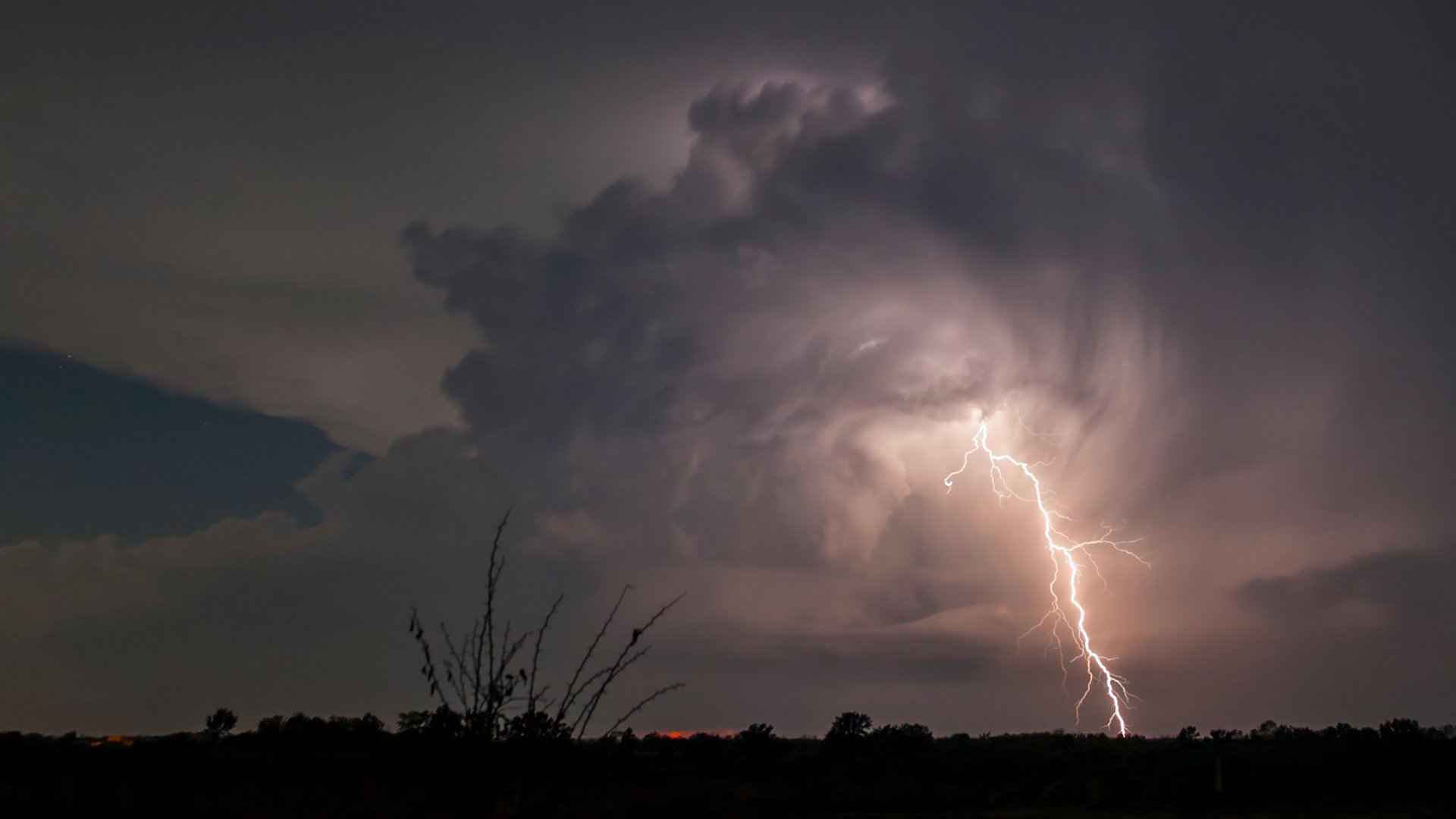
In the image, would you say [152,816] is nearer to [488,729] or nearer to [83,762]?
[83,762]

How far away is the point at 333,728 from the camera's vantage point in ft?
176

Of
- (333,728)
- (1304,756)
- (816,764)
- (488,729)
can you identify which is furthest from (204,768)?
(1304,756)

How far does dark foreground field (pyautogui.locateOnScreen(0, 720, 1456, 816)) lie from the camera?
1246 inches

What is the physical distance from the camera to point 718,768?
4866 cm

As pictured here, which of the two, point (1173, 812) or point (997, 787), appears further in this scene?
point (997, 787)

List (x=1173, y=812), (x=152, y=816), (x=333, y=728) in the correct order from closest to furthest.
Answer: (x=152, y=816) < (x=1173, y=812) < (x=333, y=728)

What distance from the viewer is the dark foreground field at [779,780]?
31.6m

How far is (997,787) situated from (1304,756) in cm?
1265

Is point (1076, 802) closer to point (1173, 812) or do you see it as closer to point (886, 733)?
point (1173, 812)

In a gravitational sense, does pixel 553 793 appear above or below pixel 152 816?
above

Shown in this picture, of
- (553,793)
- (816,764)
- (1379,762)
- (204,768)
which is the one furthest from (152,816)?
(1379,762)

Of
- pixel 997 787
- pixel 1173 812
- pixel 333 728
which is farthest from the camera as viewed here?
pixel 333 728

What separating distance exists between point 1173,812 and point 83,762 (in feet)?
125

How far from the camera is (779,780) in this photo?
1778 inches
